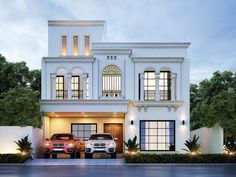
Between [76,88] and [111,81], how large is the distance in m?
3.44

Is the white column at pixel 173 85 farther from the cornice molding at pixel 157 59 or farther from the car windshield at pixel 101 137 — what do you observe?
the car windshield at pixel 101 137

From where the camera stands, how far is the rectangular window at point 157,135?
35969 millimetres

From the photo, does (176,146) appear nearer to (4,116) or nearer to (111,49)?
(111,49)

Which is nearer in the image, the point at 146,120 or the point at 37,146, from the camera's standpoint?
the point at 37,146

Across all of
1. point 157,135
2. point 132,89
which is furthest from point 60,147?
point 157,135

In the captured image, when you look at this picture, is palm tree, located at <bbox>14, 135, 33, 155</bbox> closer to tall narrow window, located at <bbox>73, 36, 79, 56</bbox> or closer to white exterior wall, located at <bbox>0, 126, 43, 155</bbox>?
white exterior wall, located at <bbox>0, 126, 43, 155</bbox>

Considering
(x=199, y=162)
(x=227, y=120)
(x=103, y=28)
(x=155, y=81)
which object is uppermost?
(x=103, y=28)

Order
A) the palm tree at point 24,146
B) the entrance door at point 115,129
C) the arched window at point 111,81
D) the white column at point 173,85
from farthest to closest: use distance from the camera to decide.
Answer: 1. the entrance door at point 115,129
2. the arched window at point 111,81
3. the white column at point 173,85
4. the palm tree at point 24,146

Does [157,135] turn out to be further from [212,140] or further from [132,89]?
[212,140]

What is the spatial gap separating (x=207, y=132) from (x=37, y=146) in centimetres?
1085

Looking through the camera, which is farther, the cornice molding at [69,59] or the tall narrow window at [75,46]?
the tall narrow window at [75,46]

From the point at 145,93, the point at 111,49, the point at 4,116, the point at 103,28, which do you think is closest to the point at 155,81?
the point at 145,93

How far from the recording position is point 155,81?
3628 cm

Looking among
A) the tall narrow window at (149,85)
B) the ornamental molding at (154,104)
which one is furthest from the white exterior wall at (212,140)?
the tall narrow window at (149,85)
